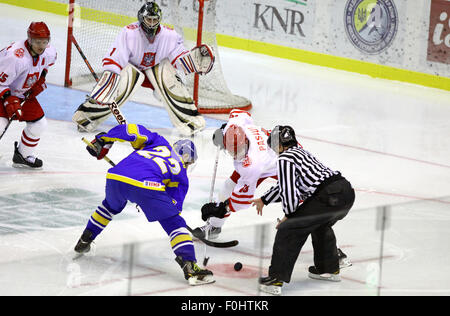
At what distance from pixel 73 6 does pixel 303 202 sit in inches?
236

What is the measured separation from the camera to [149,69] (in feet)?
26.2

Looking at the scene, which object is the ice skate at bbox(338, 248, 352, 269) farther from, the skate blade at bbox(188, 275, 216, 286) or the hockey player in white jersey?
the skate blade at bbox(188, 275, 216, 286)

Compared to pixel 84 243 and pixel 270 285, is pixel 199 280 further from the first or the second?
A: pixel 84 243

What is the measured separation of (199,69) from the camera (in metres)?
7.95

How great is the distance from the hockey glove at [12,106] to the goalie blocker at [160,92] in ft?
3.99

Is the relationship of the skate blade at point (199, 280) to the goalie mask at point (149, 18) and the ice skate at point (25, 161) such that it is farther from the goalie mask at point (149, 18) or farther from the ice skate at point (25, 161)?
the goalie mask at point (149, 18)

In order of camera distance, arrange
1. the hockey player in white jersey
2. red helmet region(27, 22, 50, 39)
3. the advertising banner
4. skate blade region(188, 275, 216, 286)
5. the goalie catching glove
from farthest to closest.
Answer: the advertising banner < the goalie catching glove < red helmet region(27, 22, 50, 39) < the hockey player in white jersey < skate blade region(188, 275, 216, 286)

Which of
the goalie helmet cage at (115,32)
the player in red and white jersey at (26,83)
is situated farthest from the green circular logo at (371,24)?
the player in red and white jersey at (26,83)

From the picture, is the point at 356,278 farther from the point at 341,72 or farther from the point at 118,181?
the point at 341,72

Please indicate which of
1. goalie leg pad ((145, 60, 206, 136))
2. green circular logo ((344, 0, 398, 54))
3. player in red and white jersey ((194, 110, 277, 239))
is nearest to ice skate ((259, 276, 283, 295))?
player in red and white jersey ((194, 110, 277, 239))

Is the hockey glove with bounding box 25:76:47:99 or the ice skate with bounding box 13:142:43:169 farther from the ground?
the hockey glove with bounding box 25:76:47:99

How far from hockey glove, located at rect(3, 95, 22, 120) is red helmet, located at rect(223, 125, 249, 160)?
188 cm

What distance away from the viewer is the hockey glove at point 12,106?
6422 millimetres

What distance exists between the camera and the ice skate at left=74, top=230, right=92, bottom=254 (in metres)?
4.82
